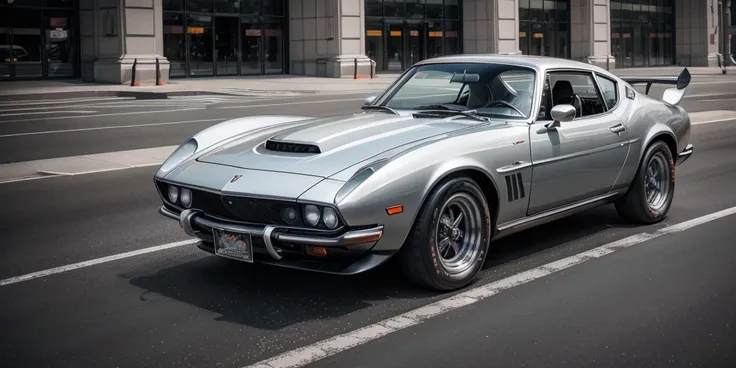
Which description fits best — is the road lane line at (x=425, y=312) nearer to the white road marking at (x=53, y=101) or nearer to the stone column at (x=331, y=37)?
the white road marking at (x=53, y=101)

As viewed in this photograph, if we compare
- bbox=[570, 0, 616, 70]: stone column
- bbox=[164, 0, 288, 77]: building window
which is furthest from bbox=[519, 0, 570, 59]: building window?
bbox=[164, 0, 288, 77]: building window

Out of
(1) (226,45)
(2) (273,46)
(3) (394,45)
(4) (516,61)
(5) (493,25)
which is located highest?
(5) (493,25)

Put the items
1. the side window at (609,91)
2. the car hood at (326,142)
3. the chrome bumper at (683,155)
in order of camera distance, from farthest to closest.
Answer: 1. the chrome bumper at (683,155)
2. the side window at (609,91)
3. the car hood at (326,142)

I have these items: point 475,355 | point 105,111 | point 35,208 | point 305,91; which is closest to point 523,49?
point 305,91

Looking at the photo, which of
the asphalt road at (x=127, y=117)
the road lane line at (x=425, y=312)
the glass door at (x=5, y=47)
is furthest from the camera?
the glass door at (x=5, y=47)

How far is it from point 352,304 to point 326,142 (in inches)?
41.0

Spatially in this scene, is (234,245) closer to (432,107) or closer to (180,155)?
(180,155)

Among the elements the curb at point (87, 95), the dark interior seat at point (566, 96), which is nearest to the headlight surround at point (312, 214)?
the dark interior seat at point (566, 96)

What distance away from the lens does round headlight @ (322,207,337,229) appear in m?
5.21

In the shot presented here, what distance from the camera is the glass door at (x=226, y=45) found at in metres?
38.3

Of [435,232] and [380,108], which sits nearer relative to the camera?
[435,232]

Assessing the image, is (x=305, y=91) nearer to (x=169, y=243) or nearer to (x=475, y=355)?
(x=169, y=243)

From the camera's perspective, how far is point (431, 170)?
5578 millimetres

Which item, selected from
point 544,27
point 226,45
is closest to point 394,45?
point 226,45
